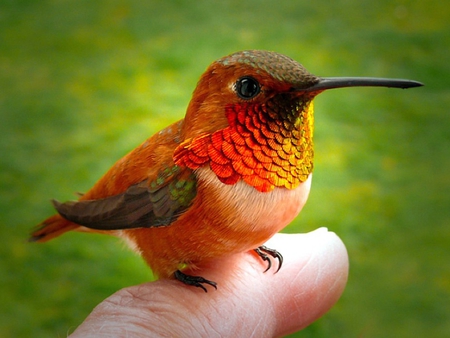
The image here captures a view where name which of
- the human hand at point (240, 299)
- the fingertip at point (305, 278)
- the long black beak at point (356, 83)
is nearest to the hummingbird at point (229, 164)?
the long black beak at point (356, 83)

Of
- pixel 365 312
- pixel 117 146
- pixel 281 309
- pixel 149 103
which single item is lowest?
pixel 365 312

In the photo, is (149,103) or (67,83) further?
(67,83)

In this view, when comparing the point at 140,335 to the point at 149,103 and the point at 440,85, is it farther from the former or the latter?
the point at 440,85

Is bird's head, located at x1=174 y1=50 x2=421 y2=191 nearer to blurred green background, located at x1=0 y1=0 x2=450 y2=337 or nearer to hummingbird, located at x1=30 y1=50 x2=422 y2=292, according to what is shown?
hummingbird, located at x1=30 y1=50 x2=422 y2=292

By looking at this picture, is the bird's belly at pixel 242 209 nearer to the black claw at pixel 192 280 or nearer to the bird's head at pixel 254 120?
the bird's head at pixel 254 120

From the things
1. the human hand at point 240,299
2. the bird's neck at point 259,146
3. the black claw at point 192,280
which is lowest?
the human hand at point 240,299

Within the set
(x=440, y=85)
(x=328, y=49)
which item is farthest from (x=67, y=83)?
(x=440, y=85)

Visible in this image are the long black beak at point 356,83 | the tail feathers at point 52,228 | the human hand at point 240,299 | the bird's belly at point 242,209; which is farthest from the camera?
the tail feathers at point 52,228
